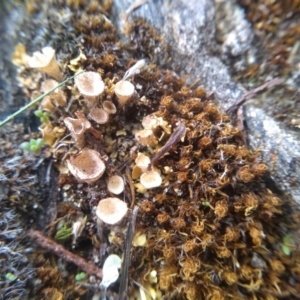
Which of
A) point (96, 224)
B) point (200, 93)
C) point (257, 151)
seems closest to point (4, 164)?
point (96, 224)


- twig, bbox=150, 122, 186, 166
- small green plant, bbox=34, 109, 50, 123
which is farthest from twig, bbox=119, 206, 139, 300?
small green plant, bbox=34, 109, 50, 123

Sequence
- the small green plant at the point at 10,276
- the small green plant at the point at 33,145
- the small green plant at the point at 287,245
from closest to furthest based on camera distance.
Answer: the small green plant at the point at 10,276, the small green plant at the point at 287,245, the small green plant at the point at 33,145

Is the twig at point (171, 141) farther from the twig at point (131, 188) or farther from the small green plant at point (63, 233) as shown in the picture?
the small green plant at point (63, 233)

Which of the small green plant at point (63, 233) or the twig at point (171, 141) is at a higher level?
the twig at point (171, 141)

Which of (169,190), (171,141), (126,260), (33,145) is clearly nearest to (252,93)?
(171,141)

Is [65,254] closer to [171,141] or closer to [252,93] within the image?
[171,141]

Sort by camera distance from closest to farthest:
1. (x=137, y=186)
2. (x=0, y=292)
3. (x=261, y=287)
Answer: (x=0, y=292) → (x=261, y=287) → (x=137, y=186)

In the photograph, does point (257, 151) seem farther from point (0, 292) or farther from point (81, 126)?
point (0, 292)

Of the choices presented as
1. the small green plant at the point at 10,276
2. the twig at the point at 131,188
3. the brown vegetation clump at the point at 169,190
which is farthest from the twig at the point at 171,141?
the small green plant at the point at 10,276
